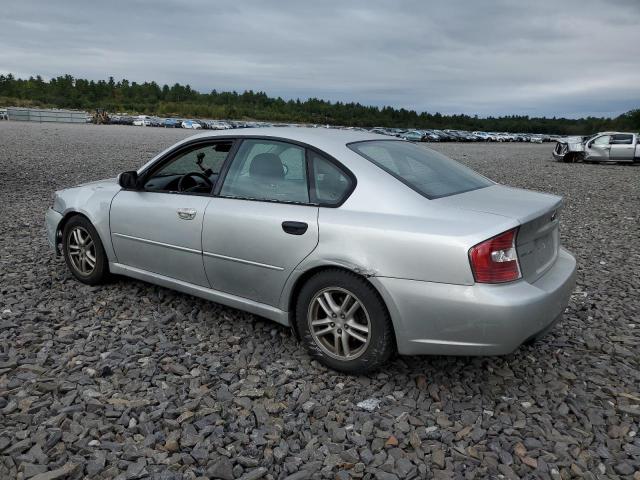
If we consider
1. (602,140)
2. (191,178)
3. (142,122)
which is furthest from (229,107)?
(191,178)

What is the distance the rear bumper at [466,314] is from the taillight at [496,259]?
0.16ft

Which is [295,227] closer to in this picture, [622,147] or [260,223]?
[260,223]

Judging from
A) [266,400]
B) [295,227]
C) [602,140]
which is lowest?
[266,400]

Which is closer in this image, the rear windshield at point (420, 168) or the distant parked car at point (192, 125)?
the rear windshield at point (420, 168)

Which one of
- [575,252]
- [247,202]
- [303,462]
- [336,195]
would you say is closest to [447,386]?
[303,462]

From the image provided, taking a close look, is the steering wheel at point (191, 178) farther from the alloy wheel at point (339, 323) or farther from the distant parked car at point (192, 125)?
the distant parked car at point (192, 125)

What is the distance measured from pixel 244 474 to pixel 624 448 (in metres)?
1.96

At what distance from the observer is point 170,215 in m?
4.05

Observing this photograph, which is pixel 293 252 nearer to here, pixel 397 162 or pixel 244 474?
pixel 397 162

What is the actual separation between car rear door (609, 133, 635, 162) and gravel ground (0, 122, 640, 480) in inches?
866

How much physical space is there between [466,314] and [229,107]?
437ft

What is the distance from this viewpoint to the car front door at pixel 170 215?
3.95 meters

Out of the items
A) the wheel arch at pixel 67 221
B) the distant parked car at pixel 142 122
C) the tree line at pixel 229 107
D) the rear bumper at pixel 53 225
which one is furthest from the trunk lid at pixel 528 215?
the tree line at pixel 229 107

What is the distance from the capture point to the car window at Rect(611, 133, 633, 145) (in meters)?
23.5
